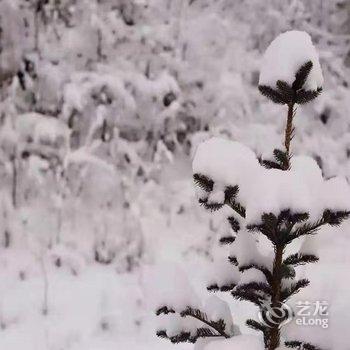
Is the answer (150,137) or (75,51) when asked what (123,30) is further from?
(150,137)

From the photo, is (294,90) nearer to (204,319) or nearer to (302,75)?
(302,75)

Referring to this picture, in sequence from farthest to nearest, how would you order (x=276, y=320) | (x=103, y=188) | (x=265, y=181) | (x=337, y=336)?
(x=103, y=188), (x=276, y=320), (x=337, y=336), (x=265, y=181)

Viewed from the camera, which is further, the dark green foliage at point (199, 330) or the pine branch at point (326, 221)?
the dark green foliage at point (199, 330)

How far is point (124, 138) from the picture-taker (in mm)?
5680

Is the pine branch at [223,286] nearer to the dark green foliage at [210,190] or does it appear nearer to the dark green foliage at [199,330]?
the dark green foliage at [199,330]

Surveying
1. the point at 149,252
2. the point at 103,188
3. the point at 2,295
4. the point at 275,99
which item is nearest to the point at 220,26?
the point at 103,188

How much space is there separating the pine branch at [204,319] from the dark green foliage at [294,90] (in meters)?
0.70

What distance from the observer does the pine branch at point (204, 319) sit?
179 cm

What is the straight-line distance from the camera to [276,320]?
5.72 ft

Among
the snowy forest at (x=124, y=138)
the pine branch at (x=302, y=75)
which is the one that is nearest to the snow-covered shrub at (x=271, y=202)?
the pine branch at (x=302, y=75)

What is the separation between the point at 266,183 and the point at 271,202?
0.07 meters

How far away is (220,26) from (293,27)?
829 millimetres

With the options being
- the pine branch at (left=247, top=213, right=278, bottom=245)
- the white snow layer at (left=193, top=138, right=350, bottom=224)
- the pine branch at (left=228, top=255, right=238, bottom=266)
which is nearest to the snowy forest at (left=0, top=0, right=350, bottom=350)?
the pine branch at (left=228, top=255, right=238, bottom=266)

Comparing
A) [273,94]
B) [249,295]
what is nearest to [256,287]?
[249,295]
